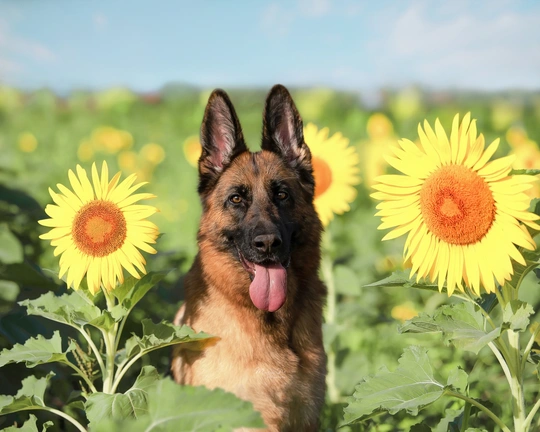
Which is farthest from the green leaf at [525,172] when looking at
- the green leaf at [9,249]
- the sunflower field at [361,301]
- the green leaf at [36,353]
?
the green leaf at [9,249]

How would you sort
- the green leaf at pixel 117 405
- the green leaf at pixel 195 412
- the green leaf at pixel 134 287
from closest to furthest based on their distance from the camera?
the green leaf at pixel 195 412
the green leaf at pixel 117 405
the green leaf at pixel 134 287

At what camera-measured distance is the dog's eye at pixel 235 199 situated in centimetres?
376

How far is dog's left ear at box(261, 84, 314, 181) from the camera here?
13.0 feet

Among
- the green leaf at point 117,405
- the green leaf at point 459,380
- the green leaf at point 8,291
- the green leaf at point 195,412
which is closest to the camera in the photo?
the green leaf at point 195,412

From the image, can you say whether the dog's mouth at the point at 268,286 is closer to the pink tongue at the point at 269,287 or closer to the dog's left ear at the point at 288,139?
the pink tongue at the point at 269,287

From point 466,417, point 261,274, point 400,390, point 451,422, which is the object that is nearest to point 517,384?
point 466,417

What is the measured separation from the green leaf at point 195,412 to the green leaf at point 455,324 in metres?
0.90

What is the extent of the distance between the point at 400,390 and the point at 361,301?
3.18m

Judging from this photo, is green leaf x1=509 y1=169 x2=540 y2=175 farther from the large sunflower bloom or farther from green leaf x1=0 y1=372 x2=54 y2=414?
green leaf x1=0 y1=372 x2=54 y2=414

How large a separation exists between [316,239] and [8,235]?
2302 mm

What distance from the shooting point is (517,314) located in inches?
104

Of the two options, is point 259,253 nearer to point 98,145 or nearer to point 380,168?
point 380,168

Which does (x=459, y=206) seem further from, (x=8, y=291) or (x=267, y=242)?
(x=8, y=291)

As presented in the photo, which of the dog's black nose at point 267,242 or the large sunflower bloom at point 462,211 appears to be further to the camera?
the dog's black nose at point 267,242
